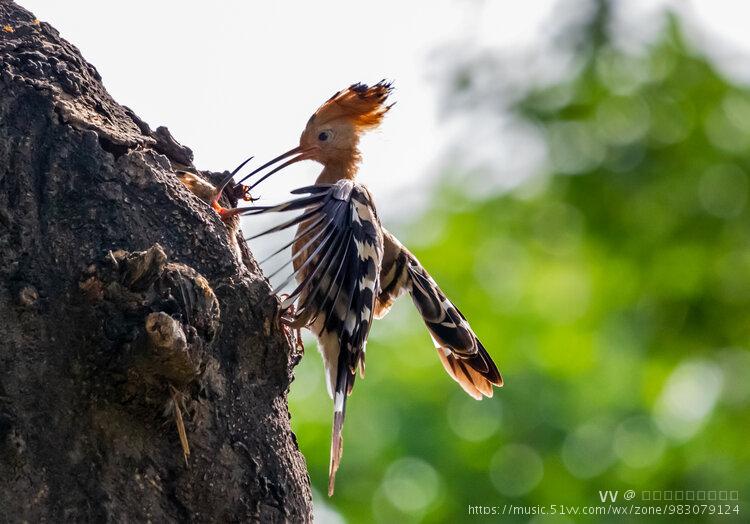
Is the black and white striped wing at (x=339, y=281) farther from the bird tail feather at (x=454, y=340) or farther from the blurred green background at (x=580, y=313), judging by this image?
the blurred green background at (x=580, y=313)

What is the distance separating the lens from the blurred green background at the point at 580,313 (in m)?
7.29

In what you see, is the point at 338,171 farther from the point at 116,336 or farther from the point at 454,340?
the point at 116,336

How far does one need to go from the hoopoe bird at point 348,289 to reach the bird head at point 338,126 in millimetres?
449

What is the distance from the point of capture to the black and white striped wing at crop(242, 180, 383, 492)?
3.50 meters

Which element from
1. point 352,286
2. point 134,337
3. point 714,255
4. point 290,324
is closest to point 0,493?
point 134,337

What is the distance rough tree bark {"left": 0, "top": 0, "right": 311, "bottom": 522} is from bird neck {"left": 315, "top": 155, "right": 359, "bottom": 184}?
1.97 metres

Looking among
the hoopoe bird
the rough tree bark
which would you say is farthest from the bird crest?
the rough tree bark

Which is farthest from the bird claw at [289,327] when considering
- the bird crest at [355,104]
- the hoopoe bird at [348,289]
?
the bird crest at [355,104]

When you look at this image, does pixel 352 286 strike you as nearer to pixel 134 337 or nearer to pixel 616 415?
pixel 134 337

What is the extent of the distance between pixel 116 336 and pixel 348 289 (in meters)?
1.37

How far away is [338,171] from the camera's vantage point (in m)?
4.72

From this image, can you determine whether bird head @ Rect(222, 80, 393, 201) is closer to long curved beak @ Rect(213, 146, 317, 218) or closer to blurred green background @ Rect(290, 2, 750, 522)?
long curved beak @ Rect(213, 146, 317, 218)

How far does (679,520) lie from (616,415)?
822mm

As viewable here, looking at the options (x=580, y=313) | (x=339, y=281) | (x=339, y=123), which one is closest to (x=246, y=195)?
(x=339, y=281)
